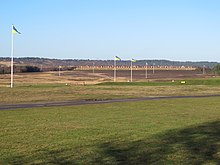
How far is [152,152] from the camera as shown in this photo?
13930 mm

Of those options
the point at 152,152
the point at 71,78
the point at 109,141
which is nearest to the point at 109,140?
the point at 109,141

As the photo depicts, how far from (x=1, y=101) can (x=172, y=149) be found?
2928 centimetres

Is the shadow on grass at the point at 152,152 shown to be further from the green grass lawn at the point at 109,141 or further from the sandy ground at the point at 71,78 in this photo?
the sandy ground at the point at 71,78

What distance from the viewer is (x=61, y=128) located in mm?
20500

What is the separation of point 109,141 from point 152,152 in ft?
8.99

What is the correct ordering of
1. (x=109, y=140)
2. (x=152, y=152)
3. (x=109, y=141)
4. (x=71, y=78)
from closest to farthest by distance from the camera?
(x=152, y=152), (x=109, y=141), (x=109, y=140), (x=71, y=78)

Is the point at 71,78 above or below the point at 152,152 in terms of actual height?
below

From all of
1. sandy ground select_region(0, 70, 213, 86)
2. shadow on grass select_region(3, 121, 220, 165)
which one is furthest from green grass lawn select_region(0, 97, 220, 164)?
sandy ground select_region(0, 70, 213, 86)

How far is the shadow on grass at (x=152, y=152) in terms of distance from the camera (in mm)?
12430

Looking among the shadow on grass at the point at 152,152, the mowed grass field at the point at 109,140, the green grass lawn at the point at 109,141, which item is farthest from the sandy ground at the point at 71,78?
the shadow on grass at the point at 152,152

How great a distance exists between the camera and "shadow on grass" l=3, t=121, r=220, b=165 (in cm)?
1243

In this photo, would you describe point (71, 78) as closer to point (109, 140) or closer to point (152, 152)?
point (109, 140)

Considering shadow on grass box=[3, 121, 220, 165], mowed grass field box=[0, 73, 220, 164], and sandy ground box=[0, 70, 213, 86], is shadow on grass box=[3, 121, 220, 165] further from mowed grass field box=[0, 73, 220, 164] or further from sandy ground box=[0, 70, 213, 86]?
sandy ground box=[0, 70, 213, 86]

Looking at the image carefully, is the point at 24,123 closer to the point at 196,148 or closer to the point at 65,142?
the point at 65,142
